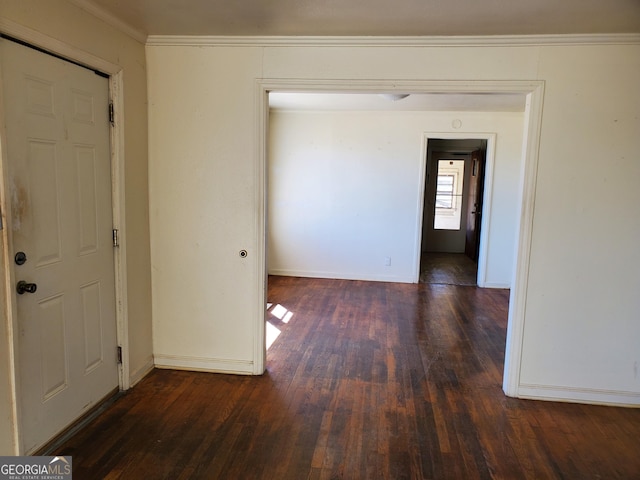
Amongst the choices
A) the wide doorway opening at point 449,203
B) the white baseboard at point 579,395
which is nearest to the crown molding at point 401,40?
the white baseboard at point 579,395

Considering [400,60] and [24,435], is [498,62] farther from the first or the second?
[24,435]

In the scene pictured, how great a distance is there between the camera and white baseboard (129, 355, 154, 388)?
9.30 feet

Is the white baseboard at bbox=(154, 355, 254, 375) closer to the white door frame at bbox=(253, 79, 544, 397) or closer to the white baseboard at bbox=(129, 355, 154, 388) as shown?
the white baseboard at bbox=(129, 355, 154, 388)

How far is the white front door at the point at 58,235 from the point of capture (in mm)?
1912

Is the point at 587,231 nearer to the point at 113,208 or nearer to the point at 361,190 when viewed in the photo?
the point at 113,208

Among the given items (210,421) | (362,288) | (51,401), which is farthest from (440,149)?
(51,401)

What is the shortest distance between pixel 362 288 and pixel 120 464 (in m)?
3.95

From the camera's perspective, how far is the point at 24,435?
6.44ft

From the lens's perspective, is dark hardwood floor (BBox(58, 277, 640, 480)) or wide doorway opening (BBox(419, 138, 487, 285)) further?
wide doorway opening (BBox(419, 138, 487, 285))

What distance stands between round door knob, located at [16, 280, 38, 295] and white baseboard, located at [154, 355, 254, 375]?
1.33 meters

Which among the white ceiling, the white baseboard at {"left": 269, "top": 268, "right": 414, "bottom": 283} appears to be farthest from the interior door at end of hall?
the white ceiling
